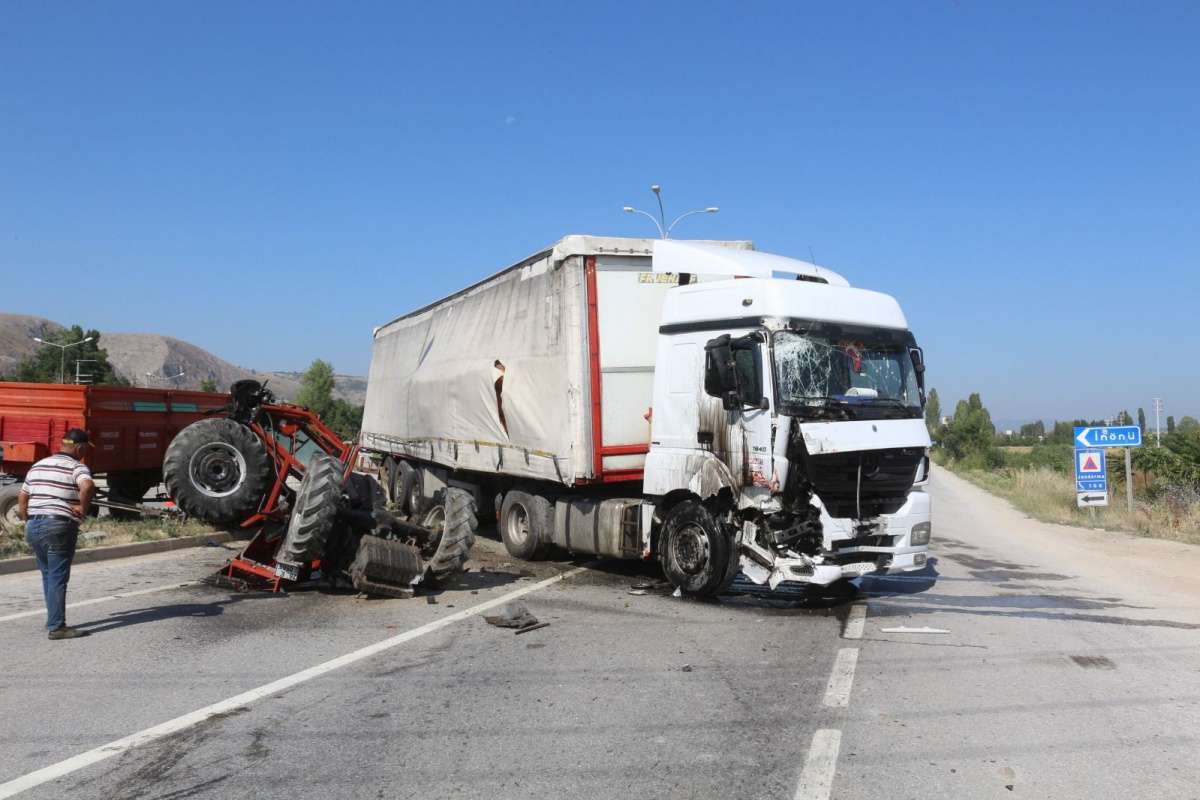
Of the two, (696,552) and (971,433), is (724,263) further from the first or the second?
(971,433)

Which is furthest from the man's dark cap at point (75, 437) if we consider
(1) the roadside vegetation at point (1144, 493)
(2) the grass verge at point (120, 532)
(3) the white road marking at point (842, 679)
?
(1) the roadside vegetation at point (1144, 493)

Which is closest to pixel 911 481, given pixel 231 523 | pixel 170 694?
pixel 170 694

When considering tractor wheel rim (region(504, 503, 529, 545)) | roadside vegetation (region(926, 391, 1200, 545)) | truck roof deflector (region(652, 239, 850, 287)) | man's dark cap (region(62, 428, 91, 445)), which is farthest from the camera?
roadside vegetation (region(926, 391, 1200, 545))

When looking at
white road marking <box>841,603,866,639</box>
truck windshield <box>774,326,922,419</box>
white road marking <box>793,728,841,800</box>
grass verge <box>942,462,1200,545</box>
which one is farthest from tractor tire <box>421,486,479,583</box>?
grass verge <box>942,462,1200,545</box>

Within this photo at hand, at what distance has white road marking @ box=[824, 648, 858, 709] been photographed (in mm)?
5668

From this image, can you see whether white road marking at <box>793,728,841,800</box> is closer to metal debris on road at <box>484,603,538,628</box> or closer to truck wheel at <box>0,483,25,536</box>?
metal debris on road at <box>484,603,538,628</box>

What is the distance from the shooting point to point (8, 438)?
44.0 ft

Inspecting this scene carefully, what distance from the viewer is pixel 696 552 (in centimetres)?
914

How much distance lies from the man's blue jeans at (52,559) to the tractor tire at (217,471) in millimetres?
2807

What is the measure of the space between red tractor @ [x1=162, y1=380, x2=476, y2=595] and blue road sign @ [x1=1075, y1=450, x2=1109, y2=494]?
14.3 m

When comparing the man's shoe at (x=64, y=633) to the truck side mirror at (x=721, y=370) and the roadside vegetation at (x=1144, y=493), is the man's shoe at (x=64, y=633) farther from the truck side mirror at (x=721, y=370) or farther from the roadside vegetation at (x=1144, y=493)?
the roadside vegetation at (x=1144, y=493)

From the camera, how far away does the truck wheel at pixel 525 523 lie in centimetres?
1161

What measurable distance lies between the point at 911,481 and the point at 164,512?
1096 cm

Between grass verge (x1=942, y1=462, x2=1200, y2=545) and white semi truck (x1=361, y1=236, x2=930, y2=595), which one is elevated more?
white semi truck (x1=361, y1=236, x2=930, y2=595)
